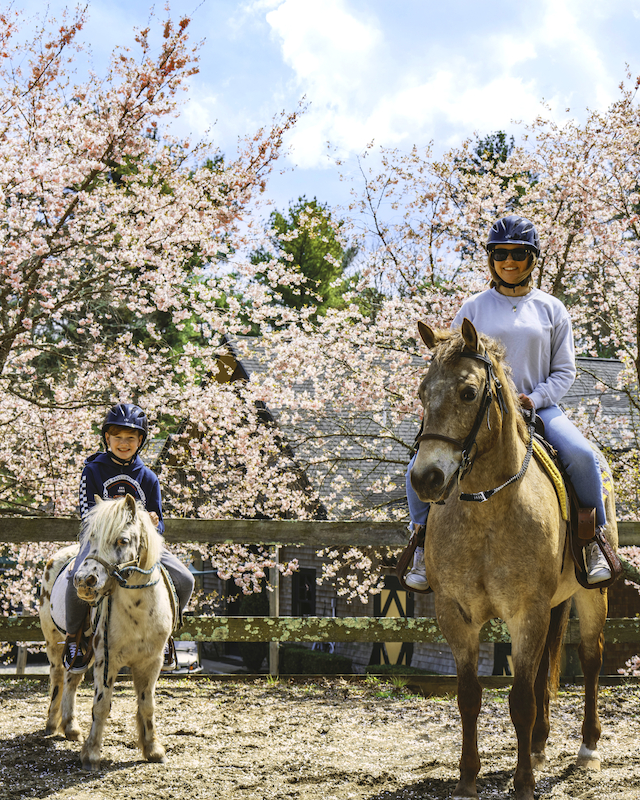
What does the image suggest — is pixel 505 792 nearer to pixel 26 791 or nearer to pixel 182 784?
pixel 182 784

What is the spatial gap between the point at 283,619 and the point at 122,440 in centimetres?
268

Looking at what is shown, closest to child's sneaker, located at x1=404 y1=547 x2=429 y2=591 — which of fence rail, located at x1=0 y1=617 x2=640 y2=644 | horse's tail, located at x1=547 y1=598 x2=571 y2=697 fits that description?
horse's tail, located at x1=547 y1=598 x2=571 y2=697

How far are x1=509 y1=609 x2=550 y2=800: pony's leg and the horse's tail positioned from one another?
3.39 feet

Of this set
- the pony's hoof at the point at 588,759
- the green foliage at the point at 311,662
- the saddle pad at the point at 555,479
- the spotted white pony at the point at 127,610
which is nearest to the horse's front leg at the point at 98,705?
the spotted white pony at the point at 127,610

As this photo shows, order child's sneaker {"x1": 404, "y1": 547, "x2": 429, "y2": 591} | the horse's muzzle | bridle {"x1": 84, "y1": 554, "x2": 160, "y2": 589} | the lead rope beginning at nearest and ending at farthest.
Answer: the horse's muzzle
the lead rope
bridle {"x1": 84, "y1": 554, "x2": 160, "y2": 589}
child's sneaker {"x1": 404, "y1": 547, "x2": 429, "y2": 591}

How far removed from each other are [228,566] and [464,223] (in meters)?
6.53

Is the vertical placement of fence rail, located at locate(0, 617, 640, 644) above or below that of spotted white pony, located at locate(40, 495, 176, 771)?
below

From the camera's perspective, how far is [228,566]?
11.5m

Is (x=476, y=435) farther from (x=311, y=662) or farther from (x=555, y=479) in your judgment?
(x=311, y=662)

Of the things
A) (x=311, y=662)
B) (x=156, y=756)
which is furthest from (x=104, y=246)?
(x=311, y=662)

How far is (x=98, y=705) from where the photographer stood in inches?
168

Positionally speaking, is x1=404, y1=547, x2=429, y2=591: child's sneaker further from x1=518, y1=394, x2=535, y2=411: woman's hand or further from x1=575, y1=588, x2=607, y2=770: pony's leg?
x1=575, y1=588, x2=607, y2=770: pony's leg

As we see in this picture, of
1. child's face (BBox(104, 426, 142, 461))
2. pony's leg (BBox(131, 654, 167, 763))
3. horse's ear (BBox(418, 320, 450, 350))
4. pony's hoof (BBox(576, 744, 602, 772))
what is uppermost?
horse's ear (BBox(418, 320, 450, 350))

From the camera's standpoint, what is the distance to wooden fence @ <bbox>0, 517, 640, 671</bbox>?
6.43 m
